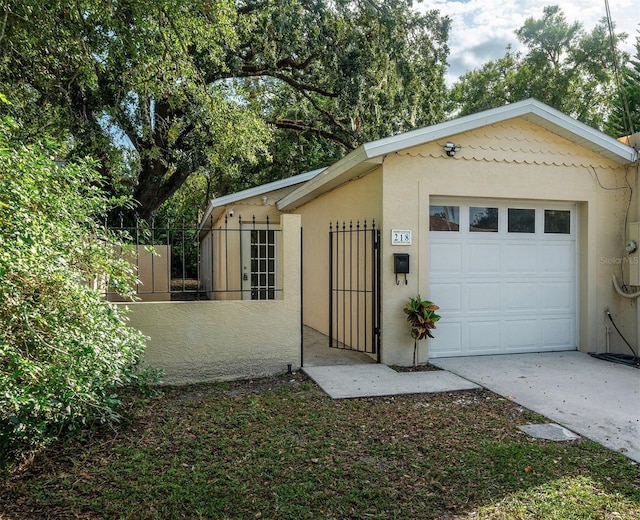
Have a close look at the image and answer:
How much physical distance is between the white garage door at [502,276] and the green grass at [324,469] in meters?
2.25

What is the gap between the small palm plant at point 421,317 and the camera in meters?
6.31

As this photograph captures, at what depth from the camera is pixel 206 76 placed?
35.4ft

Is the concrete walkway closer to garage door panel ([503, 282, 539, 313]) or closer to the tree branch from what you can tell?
garage door panel ([503, 282, 539, 313])

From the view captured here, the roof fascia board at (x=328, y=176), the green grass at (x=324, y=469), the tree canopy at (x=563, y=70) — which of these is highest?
the tree canopy at (x=563, y=70)

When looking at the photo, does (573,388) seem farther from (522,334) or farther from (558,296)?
(558,296)

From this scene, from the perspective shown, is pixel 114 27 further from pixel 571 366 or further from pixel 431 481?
pixel 571 366

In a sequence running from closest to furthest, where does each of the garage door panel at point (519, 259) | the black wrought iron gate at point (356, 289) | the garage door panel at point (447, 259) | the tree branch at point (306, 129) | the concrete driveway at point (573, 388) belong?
1. the concrete driveway at point (573, 388)
2. the black wrought iron gate at point (356, 289)
3. the garage door panel at point (447, 259)
4. the garage door panel at point (519, 259)
5. the tree branch at point (306, 129)

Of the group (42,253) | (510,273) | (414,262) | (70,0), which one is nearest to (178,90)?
(70,0)

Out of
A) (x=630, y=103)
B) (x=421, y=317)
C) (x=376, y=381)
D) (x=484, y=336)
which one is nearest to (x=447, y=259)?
(x=421, y=317)

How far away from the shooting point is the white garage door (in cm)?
695

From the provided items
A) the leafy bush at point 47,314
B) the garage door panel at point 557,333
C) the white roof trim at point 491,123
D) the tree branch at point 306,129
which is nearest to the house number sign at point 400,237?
the white roof trim at point 491,123

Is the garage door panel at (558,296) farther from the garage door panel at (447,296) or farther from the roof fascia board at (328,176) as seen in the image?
the roof fascia board at (328,176)

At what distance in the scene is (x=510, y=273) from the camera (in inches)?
284

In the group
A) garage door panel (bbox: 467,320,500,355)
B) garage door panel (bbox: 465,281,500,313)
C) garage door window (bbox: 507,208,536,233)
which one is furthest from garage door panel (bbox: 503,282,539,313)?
garage door window (bbox: 507,208,536,233)
